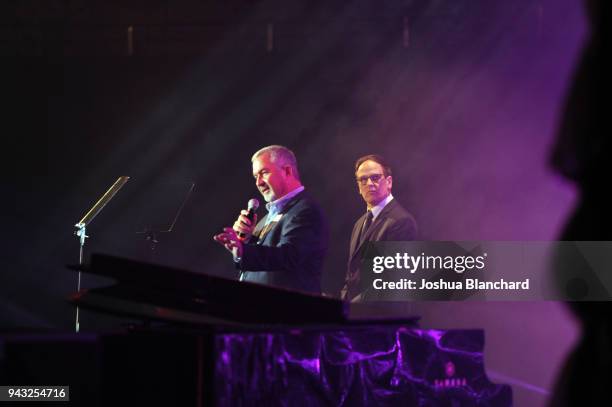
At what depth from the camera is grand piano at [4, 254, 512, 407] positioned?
1761 millimetres

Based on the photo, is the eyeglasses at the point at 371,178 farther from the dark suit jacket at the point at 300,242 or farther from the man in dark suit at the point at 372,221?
the dark suit jacket at the point at 300,242

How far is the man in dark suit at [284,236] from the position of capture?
3.30m

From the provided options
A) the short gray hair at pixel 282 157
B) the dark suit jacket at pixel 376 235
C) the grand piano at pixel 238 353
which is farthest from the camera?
the dark suit jacket at pixel 376 235

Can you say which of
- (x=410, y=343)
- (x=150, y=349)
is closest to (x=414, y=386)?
(x=410, y=343)

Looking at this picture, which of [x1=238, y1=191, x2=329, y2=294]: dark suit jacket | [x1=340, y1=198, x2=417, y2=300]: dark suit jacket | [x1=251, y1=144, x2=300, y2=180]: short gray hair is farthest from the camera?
[x1=340, y1=198, x2=417, y2=300]: dark suit jacket

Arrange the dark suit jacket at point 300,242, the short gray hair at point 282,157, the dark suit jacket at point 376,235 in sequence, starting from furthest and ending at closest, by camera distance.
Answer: the dark suit jacket at point 376,235 < the short gray hair at point 282,157 < the dark suit jacket at point 300,242

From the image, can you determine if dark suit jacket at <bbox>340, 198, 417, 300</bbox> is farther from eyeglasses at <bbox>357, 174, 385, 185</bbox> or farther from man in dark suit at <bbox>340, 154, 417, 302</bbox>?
eyeglasses at <bbox>357, 174, 385, 185</bbox>

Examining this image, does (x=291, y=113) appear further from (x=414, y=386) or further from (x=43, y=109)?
(x=414, y=386)

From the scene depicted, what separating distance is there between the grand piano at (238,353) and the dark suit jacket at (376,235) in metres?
Answer: 2.51

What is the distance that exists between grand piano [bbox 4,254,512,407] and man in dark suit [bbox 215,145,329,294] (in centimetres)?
116

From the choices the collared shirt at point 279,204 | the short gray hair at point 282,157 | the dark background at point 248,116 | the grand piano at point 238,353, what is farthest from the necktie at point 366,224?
the grand piano at point 238,353

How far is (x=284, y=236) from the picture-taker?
362 centimetres

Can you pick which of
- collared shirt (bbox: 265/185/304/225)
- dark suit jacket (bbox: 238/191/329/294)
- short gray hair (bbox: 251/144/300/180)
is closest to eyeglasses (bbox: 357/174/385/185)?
short gray hair (bbox: 251/144/300/180)

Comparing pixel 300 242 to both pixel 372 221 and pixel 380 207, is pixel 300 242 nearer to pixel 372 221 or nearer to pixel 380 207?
pixel 372 221
